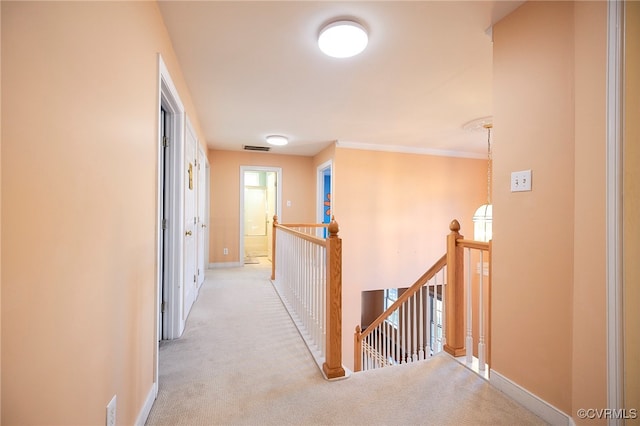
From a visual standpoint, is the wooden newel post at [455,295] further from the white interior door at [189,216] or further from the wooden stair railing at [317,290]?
the white interior door at [189,216]

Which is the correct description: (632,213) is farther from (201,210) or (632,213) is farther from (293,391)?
(201,210)

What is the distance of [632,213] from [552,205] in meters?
0.31

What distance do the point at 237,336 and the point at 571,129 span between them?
2653mm

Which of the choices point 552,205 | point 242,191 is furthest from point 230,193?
point 552,205

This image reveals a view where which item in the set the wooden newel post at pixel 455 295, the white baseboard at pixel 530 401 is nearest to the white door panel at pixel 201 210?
the wooden newel post at pixel 455 295

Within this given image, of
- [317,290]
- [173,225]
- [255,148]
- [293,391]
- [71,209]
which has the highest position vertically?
[255,148]

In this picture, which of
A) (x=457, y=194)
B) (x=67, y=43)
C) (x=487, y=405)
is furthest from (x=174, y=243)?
(x=457, y=194)

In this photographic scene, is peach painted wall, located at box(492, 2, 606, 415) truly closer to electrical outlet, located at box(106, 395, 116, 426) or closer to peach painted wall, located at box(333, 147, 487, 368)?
electrical outlet, located at box(106, 395, 116, 426)

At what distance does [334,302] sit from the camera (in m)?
1.81

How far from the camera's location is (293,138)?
14.6 ft

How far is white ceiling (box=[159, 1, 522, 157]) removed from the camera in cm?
161

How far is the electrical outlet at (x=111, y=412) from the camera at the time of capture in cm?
101

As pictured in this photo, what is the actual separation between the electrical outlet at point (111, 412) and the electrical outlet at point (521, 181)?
2173 mm

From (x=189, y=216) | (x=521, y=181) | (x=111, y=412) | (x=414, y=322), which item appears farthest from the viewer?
(x=189, y=216)
